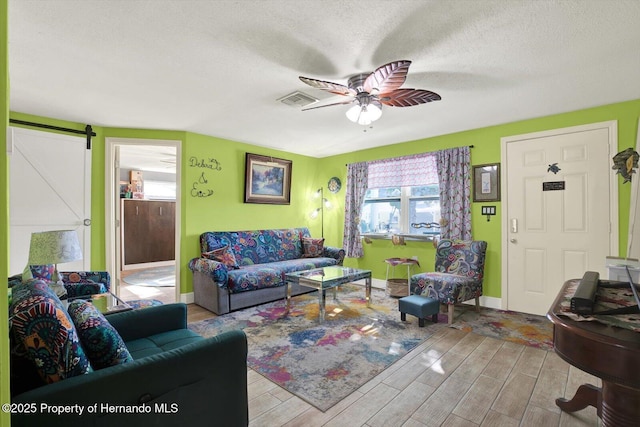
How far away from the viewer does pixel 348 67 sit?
7.80ft

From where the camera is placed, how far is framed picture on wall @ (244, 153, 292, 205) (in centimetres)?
485

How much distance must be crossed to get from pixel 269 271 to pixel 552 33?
11.6 ft

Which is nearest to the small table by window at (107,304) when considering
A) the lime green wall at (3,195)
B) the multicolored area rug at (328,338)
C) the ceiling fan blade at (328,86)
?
the multicolored area rug at (328,338)

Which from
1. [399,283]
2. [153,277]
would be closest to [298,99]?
[399,283]

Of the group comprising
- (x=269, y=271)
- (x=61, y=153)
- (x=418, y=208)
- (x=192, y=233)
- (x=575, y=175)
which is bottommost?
(x=269, y=271)

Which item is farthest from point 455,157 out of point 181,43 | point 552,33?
point 181,43

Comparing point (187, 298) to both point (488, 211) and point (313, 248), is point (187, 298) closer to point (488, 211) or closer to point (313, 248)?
point (313, 248)

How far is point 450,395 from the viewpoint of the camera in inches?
79.2

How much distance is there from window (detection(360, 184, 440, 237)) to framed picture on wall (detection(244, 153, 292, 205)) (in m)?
1.44

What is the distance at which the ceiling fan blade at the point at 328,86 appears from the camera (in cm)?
216

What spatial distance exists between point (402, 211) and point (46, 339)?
449 cm

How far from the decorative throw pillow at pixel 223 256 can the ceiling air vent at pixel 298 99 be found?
82.3 inches

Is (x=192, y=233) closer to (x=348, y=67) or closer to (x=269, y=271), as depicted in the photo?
(x=269, y=271)

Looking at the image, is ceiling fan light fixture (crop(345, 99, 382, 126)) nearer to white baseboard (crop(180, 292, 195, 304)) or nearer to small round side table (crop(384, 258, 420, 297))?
small round side table (crop(384, 258, 420, 297))
